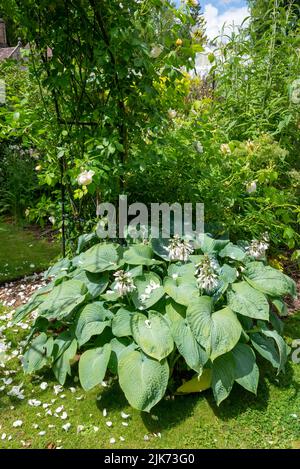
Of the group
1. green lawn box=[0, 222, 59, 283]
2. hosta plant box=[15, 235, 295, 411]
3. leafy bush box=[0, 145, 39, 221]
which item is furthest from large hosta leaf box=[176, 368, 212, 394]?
→ leafy bush box=[0, 145, 39, 221]

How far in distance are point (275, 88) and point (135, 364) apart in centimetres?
242

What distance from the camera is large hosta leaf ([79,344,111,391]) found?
173 cm

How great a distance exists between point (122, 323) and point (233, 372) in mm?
563

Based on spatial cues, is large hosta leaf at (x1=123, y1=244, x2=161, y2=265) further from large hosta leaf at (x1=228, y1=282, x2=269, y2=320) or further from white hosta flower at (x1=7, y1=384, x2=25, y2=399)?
white hosta flower at (x1=7, y1=384, x2=25, y2=399)

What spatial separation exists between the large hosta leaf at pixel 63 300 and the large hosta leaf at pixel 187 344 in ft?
1.63

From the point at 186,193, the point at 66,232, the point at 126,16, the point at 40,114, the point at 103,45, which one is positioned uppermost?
the point at 126,16

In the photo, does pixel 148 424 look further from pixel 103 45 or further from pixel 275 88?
pixel 275 88

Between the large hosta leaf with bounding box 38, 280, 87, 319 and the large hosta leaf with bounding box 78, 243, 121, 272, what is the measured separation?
0.11 metres

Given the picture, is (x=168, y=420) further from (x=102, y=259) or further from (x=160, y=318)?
(x=102, y=259)

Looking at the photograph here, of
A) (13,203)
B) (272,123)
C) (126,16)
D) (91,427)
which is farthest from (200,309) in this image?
(13,203)

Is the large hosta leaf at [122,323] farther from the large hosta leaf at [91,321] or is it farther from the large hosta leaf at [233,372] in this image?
the large hosta leaf at [233,372]

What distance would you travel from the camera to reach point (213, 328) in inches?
68.4

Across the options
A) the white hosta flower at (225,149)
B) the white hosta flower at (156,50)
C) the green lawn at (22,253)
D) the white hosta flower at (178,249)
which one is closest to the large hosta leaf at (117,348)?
the white hosta flower at (178,249)

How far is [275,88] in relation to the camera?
3.05 metres
